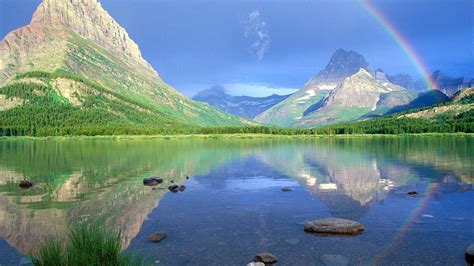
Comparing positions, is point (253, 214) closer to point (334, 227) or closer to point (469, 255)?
point (334, 227)

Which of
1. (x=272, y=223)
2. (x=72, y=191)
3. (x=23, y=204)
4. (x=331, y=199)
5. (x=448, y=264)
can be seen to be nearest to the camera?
(x=448, y=264)

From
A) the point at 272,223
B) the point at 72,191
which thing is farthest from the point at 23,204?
the point at 272,223

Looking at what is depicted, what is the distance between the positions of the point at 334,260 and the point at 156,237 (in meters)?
12.7

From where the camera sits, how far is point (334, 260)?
23172mm

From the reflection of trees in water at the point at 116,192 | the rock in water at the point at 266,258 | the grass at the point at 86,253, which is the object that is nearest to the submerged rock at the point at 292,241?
the rock in water at the point at 266,258

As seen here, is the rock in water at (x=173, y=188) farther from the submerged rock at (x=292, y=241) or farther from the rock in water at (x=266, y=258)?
the rock in water at (x=266, y=258)

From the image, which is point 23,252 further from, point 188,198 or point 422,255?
point 422,255

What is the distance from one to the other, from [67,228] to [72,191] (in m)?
19.7

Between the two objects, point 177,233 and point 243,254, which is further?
point 177,233

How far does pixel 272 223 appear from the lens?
3281cm

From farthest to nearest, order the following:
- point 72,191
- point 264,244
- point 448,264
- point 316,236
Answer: point 72,191, point 316,236, point 264,244, point 448,264

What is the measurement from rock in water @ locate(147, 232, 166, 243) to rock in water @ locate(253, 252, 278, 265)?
309 inches

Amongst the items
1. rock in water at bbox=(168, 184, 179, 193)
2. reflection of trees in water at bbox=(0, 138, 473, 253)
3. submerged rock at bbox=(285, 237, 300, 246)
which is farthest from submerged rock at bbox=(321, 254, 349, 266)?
rock in water at bbox=(168, 184, 179, 193)

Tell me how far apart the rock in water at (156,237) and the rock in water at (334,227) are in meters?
11.4
